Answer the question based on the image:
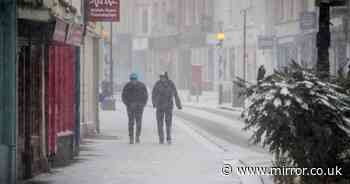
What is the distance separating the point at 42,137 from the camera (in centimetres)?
1510

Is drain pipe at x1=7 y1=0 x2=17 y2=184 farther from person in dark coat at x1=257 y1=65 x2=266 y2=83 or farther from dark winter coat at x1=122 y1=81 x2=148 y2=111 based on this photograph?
dark winter coat at x1=122 y1=81 x2=148 y2=111

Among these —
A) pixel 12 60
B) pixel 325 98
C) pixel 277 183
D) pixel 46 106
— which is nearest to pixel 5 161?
pixel 12 60

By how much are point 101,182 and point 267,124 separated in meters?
3.60

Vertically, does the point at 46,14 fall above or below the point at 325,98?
above

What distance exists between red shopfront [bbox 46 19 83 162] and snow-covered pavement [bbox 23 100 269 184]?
419 mm

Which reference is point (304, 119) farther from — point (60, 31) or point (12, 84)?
point (60, 31)

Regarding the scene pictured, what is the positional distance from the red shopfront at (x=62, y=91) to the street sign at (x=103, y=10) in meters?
2.81

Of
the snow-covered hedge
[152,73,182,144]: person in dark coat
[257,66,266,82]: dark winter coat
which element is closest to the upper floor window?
[152,73,182,144]: person in dark coat

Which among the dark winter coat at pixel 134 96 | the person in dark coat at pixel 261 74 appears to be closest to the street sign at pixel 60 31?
the person in dark coat at pixel 261 74

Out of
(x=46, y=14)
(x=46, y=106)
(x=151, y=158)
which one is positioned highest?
(x=46, y=14)

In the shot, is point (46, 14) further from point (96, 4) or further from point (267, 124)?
point (96, 4)

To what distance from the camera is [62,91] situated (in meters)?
16.9

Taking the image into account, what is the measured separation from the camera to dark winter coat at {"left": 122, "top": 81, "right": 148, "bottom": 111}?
2211cm

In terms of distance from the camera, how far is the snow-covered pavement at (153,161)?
14211 mm
